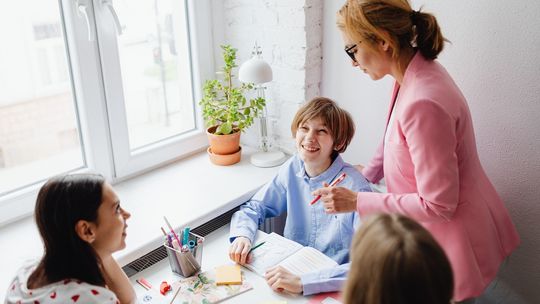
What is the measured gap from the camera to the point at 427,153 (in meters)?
1.22

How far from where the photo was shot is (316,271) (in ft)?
4.72

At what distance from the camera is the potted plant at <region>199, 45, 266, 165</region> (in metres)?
2.06

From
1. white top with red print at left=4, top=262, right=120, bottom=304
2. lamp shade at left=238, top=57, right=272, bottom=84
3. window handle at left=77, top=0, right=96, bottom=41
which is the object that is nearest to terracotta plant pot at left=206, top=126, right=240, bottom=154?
lamp shade at left=238, top=57, right=272, bottom=84

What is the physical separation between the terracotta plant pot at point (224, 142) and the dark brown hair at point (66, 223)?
0.96 meters

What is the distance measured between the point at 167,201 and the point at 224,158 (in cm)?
36

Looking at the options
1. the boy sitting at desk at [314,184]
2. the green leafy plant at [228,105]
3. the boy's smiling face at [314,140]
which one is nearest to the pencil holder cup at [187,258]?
the boy sitting at desk at [314,184]

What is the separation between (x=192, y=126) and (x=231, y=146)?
0.90 feet

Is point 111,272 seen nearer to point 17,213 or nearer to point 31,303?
point 31,303

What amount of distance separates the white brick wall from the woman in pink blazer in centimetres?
61

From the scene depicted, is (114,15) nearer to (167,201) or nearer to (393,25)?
(167,201)

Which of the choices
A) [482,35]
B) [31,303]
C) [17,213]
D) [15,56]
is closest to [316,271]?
[31,303]

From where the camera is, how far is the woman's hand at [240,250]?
1519mm

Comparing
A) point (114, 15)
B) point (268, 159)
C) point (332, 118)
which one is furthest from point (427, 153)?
point (114, 15)

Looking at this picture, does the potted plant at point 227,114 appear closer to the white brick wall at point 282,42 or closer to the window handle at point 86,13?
the white brick wall at point 282,42
